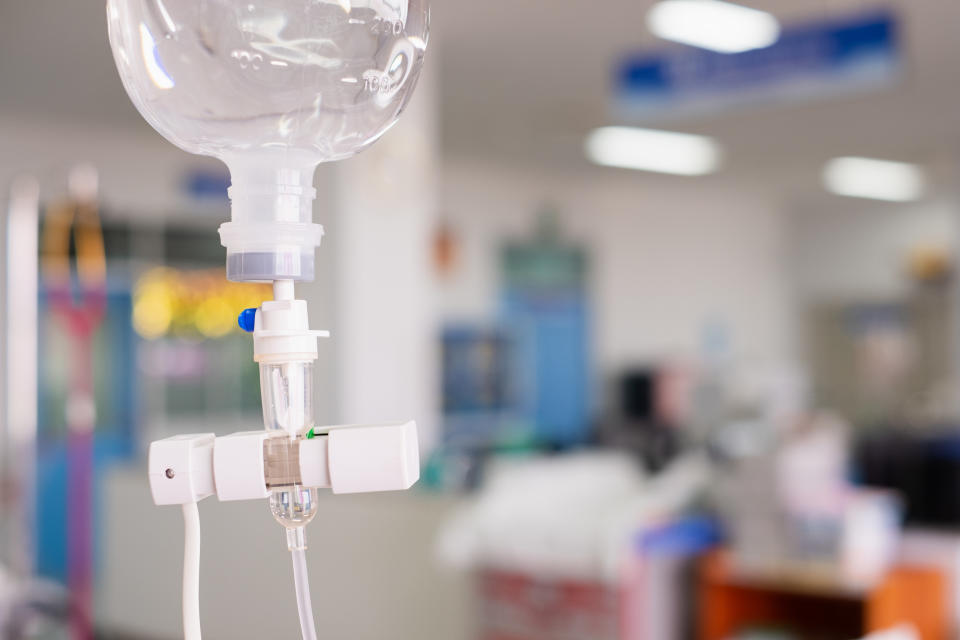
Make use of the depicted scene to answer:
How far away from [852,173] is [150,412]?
6.88m

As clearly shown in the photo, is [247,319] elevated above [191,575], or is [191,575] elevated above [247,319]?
[247,319]

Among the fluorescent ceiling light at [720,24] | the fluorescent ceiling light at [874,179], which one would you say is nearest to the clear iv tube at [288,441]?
the fluorescent ceiling light at [720,24]

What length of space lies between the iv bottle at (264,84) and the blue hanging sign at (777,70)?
387cm

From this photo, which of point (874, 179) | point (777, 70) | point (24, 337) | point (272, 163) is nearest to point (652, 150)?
point (874, 179)

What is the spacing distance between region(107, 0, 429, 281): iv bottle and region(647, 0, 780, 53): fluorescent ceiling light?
13.4 feet

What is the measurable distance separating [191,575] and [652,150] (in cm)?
873

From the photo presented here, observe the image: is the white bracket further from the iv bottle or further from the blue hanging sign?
the blue hanging sign

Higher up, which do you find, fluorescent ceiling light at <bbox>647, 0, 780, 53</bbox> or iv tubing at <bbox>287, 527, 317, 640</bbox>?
fluorescent ceiling light at <bbox>647, 0, 780, 53</bbox>

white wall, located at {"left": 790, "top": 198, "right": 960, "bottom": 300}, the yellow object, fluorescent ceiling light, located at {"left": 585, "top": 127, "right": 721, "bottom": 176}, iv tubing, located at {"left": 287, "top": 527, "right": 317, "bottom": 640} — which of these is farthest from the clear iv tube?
white wall, located at {"left": 790, "top": 198, "right": 960, "bottom": 300}

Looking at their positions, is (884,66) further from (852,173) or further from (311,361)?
(852,173)

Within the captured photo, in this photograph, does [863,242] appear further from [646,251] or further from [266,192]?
[266,192]

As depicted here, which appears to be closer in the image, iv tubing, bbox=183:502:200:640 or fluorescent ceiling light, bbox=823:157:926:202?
iv tubing, bbox=183:502:200:640

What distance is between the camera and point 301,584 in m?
0.55

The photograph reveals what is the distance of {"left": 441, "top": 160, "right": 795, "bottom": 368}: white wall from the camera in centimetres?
976
